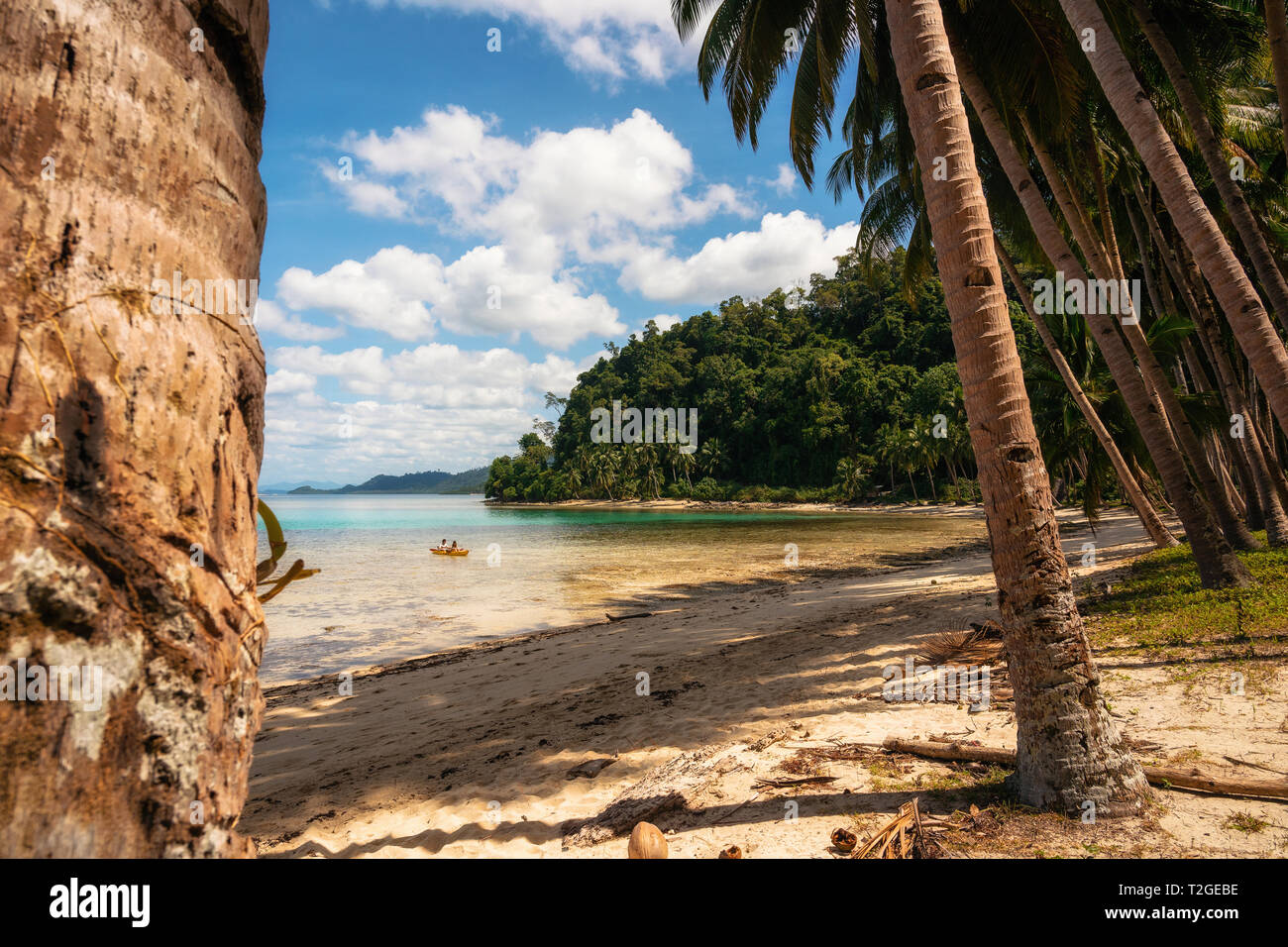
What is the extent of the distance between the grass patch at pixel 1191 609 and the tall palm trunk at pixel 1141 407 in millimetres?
418

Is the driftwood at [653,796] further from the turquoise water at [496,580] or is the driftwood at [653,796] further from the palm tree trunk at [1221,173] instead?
the palm tree trunk at [1221,173]

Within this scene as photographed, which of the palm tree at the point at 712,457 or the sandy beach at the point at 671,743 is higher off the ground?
the palm tree at the point at 712,457

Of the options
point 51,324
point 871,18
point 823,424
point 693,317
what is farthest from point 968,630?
point 693,317

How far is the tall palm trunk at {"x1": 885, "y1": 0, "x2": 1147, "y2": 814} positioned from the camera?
130 inches

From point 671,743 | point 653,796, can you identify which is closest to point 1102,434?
point 671,743

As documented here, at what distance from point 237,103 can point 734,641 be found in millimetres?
8713

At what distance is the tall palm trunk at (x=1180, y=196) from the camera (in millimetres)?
5918

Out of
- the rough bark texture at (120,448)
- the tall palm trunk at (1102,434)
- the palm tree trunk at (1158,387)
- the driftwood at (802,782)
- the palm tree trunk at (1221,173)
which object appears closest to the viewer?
the rough bark texture at (120,448)

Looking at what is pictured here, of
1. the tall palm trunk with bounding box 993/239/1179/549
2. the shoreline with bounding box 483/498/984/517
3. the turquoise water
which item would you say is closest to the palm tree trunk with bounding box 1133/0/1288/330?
the tall palm trunk with bounding box 993/239/1179/549

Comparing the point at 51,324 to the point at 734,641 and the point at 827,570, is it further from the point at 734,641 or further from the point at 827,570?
the point at 827,570

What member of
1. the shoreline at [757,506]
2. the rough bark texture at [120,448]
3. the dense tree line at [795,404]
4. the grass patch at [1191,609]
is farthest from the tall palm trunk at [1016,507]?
the shoreline at [757,506]

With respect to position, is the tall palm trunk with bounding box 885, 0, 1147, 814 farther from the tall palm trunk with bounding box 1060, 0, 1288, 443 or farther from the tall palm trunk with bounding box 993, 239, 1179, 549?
the tall palm trunk with bounding box 993, 239, 1179, 549

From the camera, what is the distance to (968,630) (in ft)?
25.6

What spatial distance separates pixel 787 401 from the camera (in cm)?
7781
